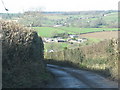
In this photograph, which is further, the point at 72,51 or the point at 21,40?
the point at 72,51

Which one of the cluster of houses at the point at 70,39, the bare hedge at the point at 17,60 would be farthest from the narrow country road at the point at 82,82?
the cluster of houses at the point at 70,39

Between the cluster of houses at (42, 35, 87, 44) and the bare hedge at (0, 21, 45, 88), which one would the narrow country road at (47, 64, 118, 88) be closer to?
the bare hedge at (0, 21, 45, 88)

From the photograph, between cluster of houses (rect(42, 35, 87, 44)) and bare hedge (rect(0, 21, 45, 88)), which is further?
cluster of houses (rect(42, 35, 87, 44))

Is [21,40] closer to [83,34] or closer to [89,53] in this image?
[89,53]

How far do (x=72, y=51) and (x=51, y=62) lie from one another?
4962 millimetres

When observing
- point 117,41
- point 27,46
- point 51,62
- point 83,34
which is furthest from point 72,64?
point 83,34

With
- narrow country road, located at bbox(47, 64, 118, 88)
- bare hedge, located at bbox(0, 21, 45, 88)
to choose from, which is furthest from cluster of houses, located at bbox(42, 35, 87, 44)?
bare hedge, located at bbox(0, 21, 45, 88)

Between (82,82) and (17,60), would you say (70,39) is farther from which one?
(17,60)

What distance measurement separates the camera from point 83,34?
6588 cm

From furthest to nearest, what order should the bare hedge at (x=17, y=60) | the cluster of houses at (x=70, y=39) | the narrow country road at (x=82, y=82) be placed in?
the cluster of houses at (x=70, y=39) < the narrow country road at (x=82, y=82) < the bare hedge at (x=17, y=60)

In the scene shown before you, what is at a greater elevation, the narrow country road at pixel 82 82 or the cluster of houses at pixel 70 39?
the narrow country road at pixel 82 82

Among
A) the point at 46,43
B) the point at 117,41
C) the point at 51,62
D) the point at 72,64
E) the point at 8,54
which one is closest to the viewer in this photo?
the point at 8,54

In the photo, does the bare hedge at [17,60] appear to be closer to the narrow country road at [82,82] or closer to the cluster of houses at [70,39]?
the narrow country road at [82,82]

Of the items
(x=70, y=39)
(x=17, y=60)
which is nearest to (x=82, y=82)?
(x=17, y=60)
